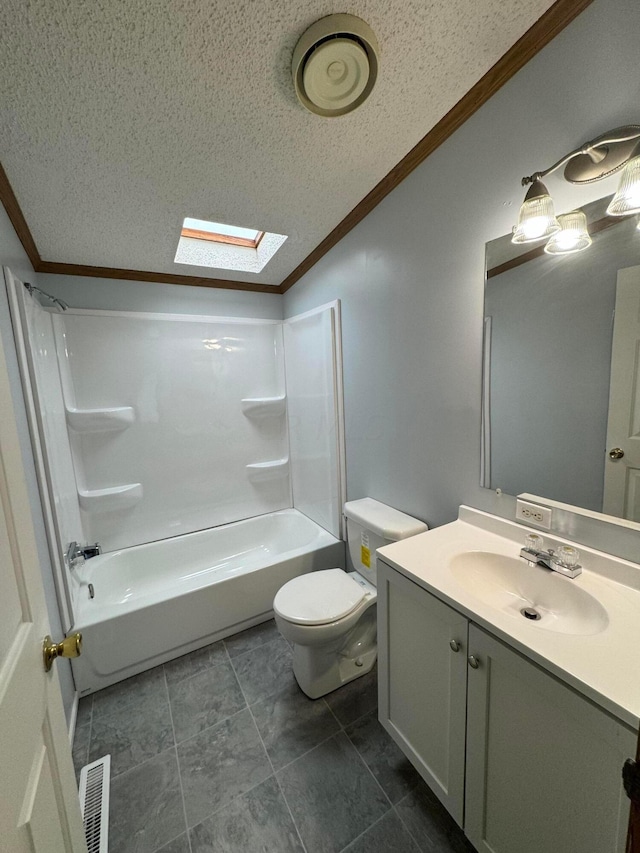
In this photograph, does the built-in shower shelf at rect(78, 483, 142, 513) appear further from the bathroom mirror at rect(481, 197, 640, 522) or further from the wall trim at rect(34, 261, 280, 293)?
the bathroom mirror at rect(481, 197, 640, 522)

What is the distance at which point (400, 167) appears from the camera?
1.45 metres

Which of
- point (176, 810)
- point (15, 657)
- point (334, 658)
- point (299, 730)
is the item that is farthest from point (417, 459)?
point (176, 810)

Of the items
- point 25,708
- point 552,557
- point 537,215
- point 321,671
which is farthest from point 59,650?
point 537,215

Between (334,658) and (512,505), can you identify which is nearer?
(512,505)

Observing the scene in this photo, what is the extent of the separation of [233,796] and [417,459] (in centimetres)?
151

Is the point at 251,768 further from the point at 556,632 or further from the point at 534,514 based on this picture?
the point at 534,514

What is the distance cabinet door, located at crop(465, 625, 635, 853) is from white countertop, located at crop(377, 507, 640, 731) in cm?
4

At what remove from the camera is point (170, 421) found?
250cm

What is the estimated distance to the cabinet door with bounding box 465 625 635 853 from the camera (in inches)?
24.8

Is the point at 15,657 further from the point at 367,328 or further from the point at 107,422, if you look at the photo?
the point at 107,422

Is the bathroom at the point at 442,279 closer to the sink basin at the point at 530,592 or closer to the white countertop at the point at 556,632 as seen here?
the white countertop at the point at 556,632

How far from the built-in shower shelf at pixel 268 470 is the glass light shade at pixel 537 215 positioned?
233cm

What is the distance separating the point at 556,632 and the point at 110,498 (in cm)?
254

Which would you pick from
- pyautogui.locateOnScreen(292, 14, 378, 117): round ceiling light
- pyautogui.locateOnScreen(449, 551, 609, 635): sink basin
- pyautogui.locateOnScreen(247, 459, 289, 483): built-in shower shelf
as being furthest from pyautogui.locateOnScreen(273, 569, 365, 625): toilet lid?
pyautogui.locateOnScreen(292, 14, 378, 117): round ceiling light
